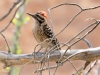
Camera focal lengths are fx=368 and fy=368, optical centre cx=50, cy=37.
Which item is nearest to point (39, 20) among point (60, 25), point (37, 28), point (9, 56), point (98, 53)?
point (37, 28)

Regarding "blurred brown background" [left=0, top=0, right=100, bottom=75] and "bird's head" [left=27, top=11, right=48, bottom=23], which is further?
"blurred brown background" [left=0, top=0, right=100, bottom=75]

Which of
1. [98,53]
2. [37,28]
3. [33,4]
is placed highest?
[33,4]

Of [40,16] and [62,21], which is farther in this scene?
[62,21]

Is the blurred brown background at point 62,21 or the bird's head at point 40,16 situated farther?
the blurred brown background at point 62,21

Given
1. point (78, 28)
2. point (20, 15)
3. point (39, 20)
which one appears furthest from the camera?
point (78, 28)

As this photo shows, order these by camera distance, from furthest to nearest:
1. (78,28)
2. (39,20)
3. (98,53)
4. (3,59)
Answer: (78,28) < (39,20) < (3,59) < (98,53)

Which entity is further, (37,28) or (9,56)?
(37,28)

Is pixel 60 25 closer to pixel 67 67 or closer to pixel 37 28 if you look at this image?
pixel 67 67

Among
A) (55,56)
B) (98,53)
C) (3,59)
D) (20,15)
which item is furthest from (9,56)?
(20,15)

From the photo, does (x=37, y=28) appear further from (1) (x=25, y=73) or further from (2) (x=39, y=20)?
(1) (x=25, y=73)

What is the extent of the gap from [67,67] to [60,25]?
452mm

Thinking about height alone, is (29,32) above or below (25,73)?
above

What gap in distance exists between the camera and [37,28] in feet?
6.95

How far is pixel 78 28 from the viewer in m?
3.72
